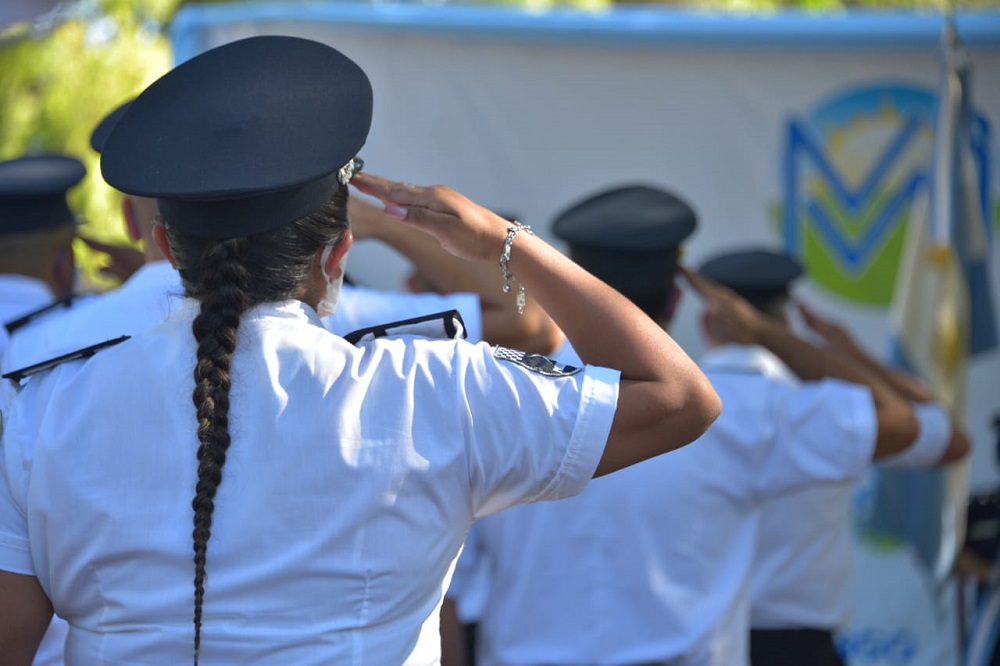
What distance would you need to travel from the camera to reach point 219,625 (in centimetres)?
134

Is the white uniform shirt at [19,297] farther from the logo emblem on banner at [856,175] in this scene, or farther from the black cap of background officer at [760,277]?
the logo emblem on banner at [856,175]

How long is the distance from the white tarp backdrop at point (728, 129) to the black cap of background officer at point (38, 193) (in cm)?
115

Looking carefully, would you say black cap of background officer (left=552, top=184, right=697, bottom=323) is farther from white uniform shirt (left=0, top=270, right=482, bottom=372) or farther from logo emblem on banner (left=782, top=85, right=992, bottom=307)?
logo emblem on banner (left=782, top=85, right=992, bottom=307)

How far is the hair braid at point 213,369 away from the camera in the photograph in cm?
133

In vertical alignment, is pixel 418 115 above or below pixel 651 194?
below

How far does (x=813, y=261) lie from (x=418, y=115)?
1.57m

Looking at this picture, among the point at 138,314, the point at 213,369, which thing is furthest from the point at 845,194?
the point at 213,369

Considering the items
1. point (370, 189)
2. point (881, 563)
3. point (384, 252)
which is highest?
point (370, 189)

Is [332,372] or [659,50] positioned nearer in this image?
[332,372]

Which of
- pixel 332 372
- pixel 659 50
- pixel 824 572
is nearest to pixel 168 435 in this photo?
pixel 332 372

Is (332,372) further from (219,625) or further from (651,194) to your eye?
(651,194)

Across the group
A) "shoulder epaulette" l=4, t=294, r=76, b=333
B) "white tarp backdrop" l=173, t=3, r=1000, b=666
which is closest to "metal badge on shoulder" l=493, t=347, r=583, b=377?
"shoulder epaulette" l=4, t=294, r=76, b=333

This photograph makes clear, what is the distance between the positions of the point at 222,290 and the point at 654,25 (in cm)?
313

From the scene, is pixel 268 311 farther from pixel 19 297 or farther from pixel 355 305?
pixel 19 297
